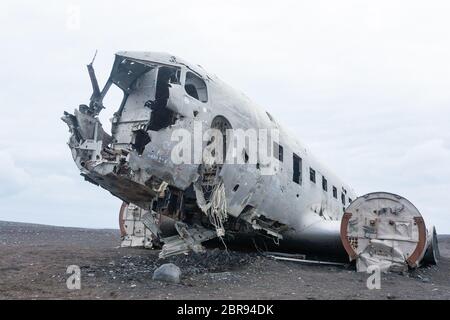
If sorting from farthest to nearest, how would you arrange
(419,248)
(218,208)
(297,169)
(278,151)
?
(297,169) → (278,151) → (419,248) → (218,208)

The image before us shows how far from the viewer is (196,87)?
9.38 meters

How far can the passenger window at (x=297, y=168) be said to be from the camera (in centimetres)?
1183

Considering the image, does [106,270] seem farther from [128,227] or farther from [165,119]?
[128,227]

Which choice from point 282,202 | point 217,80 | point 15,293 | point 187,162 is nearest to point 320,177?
point 282,202

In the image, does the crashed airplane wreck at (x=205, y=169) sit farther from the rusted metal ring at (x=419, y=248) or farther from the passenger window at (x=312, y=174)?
the passenger window at (x=312, y=174)

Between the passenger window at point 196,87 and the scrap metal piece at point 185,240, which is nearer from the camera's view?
the scrap metal piece at point 185,240

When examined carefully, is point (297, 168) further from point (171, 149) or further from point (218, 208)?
point (171, 149)

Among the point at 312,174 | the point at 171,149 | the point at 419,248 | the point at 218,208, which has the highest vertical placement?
the point at 171,149

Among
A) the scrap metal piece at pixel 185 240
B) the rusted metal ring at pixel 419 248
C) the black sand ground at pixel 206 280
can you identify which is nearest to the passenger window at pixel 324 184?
the black sand ground at pixel 206 280

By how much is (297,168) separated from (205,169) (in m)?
3.95

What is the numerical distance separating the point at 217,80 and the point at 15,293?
5.65 meters

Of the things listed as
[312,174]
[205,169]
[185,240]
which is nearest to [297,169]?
[312,174]

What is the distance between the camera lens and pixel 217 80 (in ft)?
32.4

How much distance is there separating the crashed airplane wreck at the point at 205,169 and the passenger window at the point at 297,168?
143 millimetres
